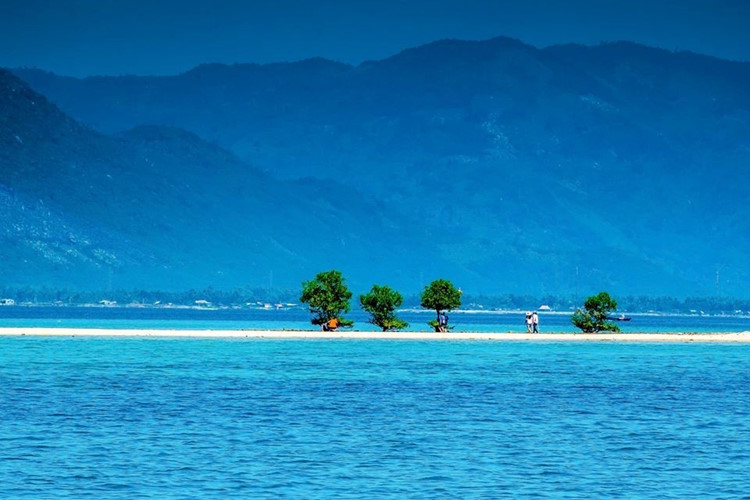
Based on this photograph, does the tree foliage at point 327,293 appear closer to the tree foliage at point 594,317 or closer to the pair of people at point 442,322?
the pair of people at point 442,322

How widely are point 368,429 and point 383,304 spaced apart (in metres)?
70.9

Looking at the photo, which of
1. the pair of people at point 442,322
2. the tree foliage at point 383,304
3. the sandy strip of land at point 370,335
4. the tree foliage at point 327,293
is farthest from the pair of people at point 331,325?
the pair of people at point 442,322

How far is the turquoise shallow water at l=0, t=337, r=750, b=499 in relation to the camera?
3494cm

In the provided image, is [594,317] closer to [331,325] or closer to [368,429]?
[331,325]

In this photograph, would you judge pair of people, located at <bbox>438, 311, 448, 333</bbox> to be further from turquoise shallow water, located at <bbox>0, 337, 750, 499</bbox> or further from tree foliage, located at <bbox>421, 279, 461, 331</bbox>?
turquoise shallow water, located at <bbox>0, 337, 750, 499</bbox>

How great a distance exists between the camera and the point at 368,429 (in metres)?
45.9

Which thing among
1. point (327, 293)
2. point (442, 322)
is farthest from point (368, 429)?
point (442, 322)

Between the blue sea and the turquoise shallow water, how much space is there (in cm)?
9

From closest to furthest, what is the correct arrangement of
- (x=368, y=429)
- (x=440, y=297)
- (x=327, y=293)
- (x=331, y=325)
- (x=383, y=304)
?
1. (x=368, y=429)
2. (x=327, y=293)
3. (x=440, y=297)
4. (x=383, y=304)
5. (x=331, y=325)

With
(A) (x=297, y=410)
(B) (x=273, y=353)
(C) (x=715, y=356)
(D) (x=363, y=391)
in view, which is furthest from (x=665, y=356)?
(A) (x=297, y=410)

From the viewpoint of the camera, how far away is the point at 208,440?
42.2 meters

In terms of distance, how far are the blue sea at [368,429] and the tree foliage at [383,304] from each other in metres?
31.5

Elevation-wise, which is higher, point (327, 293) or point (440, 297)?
point (327, 293)

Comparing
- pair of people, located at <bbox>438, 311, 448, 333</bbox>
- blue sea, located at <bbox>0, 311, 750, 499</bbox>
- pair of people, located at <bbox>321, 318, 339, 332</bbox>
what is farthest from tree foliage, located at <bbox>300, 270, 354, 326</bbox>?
blue sea, located at <bbox>0, 311, 750, 499</bbox>
